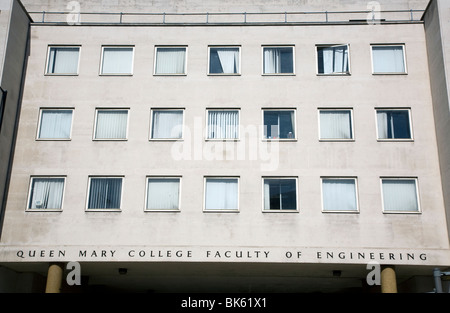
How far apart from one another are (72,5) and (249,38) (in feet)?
39.4

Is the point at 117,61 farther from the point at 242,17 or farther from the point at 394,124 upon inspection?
the point at 394,124

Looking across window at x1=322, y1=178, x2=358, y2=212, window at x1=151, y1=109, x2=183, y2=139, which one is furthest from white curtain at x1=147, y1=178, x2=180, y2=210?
window at x1=322, y1=178, x2=358, y2=212

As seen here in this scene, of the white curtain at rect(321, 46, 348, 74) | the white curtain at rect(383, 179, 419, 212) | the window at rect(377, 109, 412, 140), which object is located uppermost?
the white curtain at rect(321, 46, 348, 74)

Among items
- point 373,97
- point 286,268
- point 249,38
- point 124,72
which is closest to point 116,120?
point 124,72

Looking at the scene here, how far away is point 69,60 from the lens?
2525cm

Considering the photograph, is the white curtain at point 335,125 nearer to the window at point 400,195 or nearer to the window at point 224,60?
the window at point 400,195

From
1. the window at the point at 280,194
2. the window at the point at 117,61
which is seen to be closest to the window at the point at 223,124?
the window at the point at 280,194

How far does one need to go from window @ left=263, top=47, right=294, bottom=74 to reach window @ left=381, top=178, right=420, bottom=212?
6454 mm

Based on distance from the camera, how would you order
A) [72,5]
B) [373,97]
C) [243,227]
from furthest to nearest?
[72,5], [373,97], [243,227]

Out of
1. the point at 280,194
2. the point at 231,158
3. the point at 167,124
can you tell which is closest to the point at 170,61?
the point at 167,124

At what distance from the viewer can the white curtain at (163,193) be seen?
22.9 metres

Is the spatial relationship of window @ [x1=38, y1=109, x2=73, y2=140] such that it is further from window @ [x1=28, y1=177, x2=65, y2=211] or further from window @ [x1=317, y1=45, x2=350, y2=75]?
window @ [x1=317, y1=45, x2=350, y2=75]

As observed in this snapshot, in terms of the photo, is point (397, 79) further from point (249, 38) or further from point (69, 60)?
point (69, 60)

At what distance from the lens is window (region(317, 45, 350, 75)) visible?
80.9 ft
